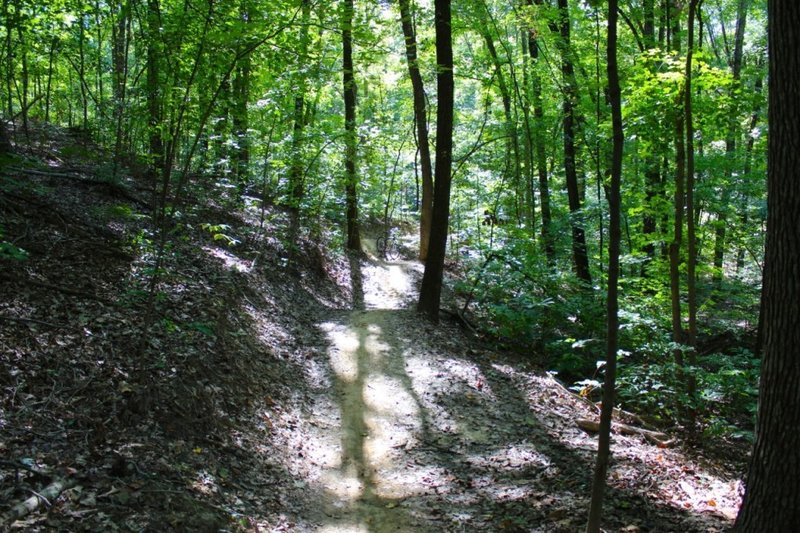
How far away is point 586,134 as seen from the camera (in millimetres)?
13859

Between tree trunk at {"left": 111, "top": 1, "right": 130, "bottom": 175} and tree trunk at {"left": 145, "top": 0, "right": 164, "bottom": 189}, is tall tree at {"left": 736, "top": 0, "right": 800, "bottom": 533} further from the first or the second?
tree trunk at {"left": 145, "top": 0, "right": 164, "bottom": 189}

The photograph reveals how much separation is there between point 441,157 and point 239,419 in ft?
20.1

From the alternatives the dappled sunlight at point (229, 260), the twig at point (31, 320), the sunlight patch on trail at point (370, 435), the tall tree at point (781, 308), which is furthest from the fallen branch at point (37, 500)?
the dappled sunlight at point (229, 260)

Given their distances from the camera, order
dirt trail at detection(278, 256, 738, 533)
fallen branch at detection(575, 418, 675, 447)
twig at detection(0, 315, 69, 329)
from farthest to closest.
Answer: fallen branch at detection(575, 418, 675, 447) < dirt trail at detection(278, 256, 738, 533) < twig at detection(0, 315, 69, 329)

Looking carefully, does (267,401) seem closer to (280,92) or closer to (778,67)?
(778,67)

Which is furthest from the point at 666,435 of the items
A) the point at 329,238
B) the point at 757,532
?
the point at 329,238

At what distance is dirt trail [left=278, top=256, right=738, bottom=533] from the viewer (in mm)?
4641

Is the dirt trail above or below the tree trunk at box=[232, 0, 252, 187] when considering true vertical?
below

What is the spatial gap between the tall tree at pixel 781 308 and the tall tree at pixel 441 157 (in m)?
6.67

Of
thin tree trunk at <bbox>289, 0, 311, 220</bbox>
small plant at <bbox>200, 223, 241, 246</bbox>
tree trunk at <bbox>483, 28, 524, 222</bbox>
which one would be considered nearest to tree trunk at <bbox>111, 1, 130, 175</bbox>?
small plant at <bbox>200, 223, 241, 246</bbox>

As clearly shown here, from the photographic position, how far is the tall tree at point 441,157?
9625 mm

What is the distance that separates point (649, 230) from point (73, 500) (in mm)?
15267

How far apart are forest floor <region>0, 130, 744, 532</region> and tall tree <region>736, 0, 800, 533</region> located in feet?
4.70

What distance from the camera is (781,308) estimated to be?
9.98 feet
